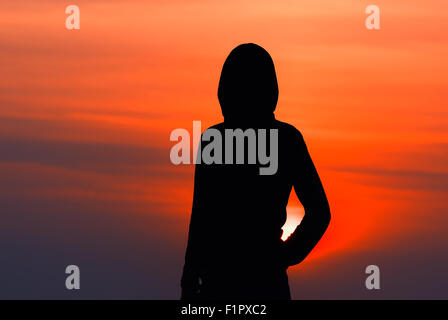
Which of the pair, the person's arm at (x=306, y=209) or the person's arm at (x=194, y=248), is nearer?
the person's arm at (x=306, y=209)

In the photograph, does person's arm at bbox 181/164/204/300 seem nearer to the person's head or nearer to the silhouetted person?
the silhouetted person

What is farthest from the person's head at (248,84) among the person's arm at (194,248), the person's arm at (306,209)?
the person's arm at (194,248)

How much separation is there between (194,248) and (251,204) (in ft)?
1.85

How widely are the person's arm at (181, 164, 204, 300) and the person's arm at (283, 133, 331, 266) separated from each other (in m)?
0.61

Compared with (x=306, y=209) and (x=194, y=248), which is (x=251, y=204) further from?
(x=194, y=248)

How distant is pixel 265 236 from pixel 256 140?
64 centimetres

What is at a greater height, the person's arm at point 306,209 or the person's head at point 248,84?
the person's head at point 248,84

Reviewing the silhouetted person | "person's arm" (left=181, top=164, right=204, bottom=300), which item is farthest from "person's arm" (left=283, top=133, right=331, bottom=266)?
"person's arm" (left=181, top=164, right=204, bottom=300)

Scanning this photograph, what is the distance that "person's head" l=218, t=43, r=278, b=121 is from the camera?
3.45m

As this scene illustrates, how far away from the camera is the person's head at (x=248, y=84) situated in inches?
136

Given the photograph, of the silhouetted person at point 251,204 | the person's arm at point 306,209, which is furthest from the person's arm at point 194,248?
the person's arm at point 306,209

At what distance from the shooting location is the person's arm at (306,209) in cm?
343

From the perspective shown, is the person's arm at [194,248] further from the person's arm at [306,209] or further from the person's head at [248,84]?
the person's arm at [306,209]
